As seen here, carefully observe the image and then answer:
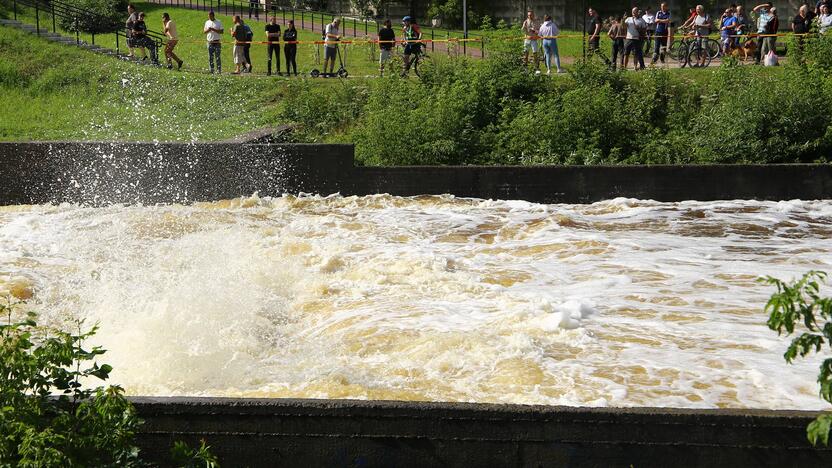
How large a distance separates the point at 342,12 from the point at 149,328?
3715 cm

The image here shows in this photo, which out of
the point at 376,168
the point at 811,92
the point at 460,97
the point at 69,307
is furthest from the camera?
the point at 460,97

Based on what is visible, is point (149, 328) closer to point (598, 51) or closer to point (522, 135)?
point (522, 135)

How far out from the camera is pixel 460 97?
23016 mm

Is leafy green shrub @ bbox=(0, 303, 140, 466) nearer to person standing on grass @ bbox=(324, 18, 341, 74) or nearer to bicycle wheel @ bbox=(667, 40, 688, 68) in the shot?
bicycle wheel @ bbox=(667, 40, 688, 68)

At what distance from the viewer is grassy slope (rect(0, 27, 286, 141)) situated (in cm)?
2550

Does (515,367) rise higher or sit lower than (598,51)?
lower

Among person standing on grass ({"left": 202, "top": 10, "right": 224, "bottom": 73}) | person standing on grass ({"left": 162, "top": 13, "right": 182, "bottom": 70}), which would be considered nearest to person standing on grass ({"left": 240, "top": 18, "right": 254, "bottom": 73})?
person standing on grass ({"left": 202, "top": 10, "right": 224, "bottom": 73})

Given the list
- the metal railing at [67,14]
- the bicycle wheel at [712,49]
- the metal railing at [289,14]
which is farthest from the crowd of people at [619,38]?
the metal railing at [289,14]

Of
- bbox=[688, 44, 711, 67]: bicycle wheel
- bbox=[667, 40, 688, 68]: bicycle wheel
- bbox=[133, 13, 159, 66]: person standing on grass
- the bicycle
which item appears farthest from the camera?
bbox=[133, 13, 159, 66]: person standing on grass

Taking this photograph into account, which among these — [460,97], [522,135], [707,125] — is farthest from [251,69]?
[707,125]

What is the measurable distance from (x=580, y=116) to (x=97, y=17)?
22.9 metres

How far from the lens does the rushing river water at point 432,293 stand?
9336 millimetres

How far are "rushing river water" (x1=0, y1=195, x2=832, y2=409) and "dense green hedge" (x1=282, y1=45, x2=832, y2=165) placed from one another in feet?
10.1

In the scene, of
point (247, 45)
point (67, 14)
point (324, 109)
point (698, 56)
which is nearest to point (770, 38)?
point (698, 56)
